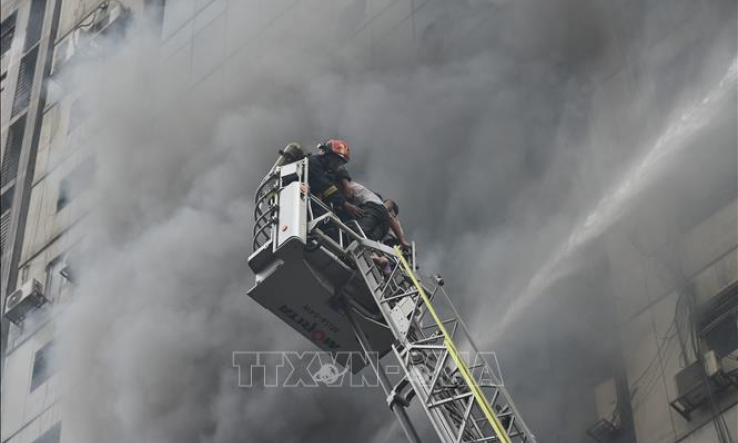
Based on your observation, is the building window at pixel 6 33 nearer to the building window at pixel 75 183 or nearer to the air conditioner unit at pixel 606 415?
the building window at pixel 75 183

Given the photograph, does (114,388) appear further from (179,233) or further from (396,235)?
(396,235)

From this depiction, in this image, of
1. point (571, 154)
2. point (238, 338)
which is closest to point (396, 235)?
point (571, 154)

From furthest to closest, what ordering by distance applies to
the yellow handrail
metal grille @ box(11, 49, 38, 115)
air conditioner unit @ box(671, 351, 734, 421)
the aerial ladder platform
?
metal grille @ box(11, 49, 38, 115)
air conditioner unit @ box(671, 351, 734, 421)
the aerial ladder platform
the yellow handrail

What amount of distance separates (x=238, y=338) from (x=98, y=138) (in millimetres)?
6848

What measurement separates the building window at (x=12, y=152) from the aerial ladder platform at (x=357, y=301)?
15627mm

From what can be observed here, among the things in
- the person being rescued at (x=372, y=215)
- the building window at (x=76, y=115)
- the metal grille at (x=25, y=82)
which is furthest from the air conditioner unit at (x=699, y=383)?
the metal grille at (x=25, y=82)

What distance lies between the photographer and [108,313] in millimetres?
20281

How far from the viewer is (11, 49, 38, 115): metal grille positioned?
26.5 meters

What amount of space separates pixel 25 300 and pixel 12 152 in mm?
5324

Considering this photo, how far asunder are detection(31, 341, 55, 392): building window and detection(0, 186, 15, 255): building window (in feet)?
12.4

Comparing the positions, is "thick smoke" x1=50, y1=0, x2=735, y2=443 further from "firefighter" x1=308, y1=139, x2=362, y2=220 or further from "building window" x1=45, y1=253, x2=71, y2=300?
"firefighter" x1=308, y1=139, x2=362, y2=220

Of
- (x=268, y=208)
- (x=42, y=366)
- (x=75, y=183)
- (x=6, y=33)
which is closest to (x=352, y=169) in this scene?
(x=268, y=208)

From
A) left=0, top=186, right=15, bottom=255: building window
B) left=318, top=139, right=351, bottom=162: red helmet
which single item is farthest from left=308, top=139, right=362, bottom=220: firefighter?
left=0, top=186, right=15, bottom=255: building window

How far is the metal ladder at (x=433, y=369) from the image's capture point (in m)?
9.80
